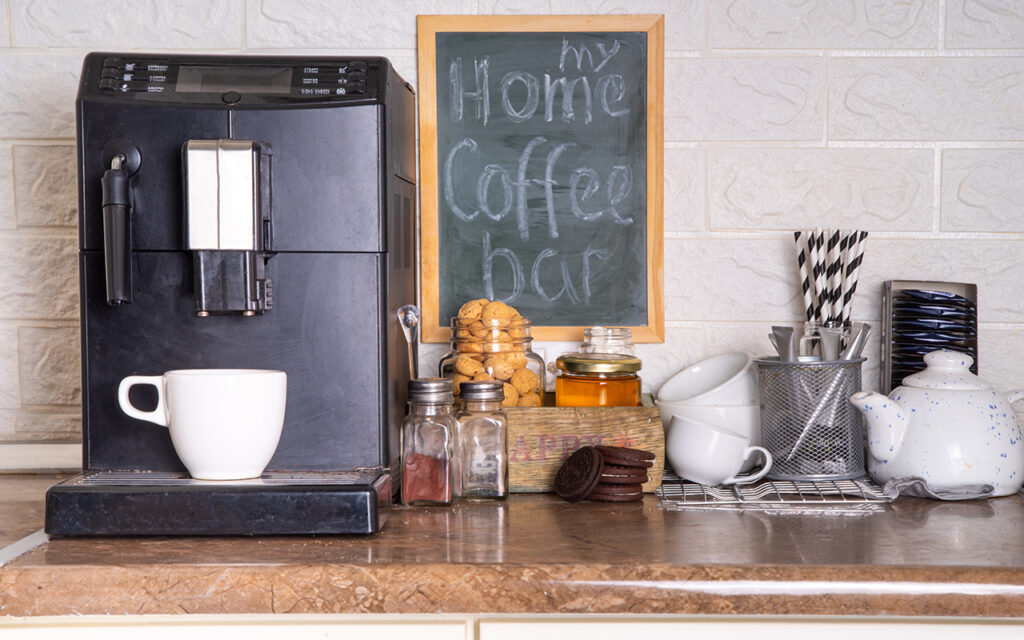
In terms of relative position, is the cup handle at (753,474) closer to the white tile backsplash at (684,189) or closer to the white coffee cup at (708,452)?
the white coffee cup at (708,452)

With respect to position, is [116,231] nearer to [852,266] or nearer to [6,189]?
[6,189]

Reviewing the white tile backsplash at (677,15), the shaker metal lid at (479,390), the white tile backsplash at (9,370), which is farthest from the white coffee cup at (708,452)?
the white tile backsplash at (9,370)

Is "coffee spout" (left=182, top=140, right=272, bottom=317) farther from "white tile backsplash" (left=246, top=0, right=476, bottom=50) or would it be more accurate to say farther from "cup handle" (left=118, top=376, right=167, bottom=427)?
"white tile backsplash" (left=246, top=0, right=476, bottom=50)

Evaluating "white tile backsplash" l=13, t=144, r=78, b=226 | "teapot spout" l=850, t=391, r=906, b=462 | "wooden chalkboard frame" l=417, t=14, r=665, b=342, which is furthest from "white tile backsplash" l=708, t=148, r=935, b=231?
"white tile backsplash" l=13, t=144, r=78, b=226

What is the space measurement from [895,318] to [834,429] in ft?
0.86

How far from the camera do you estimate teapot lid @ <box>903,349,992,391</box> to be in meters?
1.15

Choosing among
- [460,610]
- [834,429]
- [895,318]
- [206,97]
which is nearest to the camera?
[460,610]

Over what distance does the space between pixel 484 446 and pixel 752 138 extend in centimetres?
65

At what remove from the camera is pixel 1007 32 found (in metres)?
1.36

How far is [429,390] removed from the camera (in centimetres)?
106

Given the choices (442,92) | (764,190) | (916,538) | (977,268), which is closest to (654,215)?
(764,190)

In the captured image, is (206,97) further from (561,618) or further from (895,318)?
(895,318)

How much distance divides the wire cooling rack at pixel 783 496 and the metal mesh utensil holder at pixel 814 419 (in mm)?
19

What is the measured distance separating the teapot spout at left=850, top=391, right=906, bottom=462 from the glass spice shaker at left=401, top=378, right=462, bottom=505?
52cm
